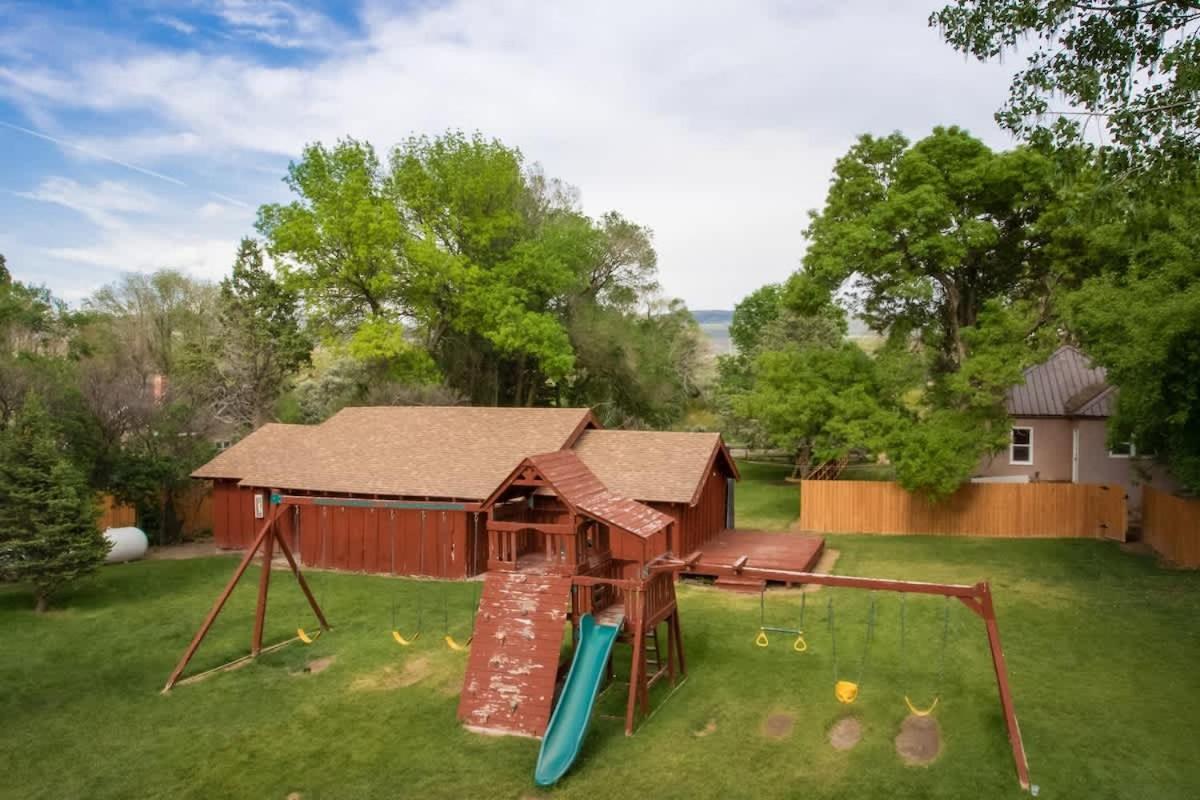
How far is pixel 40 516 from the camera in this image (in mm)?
20125

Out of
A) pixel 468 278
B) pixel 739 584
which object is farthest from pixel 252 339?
pixel 739 584

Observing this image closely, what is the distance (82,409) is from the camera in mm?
27062

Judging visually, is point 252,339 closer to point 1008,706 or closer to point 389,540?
point 389,540

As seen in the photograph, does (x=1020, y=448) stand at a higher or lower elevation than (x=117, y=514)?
higher

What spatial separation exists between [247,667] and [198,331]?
4176 centimetres

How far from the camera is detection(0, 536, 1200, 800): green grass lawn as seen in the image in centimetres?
1177

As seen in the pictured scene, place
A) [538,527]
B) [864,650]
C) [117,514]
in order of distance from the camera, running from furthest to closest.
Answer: [117,514] → [864,650] → [538,527]

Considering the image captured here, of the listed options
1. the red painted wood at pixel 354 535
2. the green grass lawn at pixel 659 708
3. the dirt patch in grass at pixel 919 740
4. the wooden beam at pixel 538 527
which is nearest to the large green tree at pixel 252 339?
the red painted wood at pixel 354 535

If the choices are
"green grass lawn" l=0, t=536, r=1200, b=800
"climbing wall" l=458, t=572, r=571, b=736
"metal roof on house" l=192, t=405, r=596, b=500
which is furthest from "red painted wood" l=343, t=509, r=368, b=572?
"climbing wall" l=458, t=572, r=571, b=736

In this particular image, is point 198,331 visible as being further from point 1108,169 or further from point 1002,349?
point 1108,169

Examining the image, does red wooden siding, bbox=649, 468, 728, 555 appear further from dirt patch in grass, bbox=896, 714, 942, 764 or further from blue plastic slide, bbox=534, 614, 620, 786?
dirt patch in grass, bbox=896, 714, 942, 764

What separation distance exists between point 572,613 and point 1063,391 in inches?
1015

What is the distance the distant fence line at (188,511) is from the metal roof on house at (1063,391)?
96.2 feet

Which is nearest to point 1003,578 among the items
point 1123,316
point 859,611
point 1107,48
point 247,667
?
point 859,611
